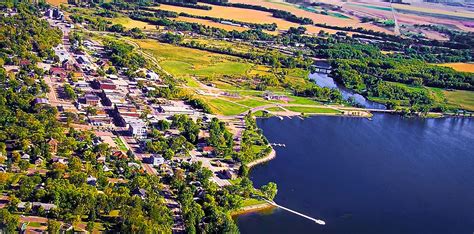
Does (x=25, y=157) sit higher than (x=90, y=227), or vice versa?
(x=25, y=157)

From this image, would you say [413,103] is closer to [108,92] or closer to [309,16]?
[108,92]

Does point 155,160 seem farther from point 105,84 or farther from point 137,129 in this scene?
point 105,84

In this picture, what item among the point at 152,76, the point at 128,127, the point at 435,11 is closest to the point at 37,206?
the point at 128,127


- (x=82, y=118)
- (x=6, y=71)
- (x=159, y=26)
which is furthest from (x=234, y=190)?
(x=159, y=26)

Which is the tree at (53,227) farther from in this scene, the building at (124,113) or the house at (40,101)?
the house at (40,101)

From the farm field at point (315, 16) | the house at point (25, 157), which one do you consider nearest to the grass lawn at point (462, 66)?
the farm field at point (315, 16)

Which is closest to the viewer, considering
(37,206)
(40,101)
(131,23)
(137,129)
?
(37,206)
